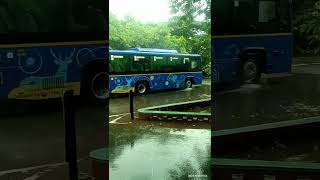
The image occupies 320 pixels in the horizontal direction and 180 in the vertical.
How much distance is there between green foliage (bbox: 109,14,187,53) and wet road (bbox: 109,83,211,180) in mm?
439

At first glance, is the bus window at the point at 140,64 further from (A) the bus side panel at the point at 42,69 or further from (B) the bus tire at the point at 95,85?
(A) the bus side panel at the point at 42,69

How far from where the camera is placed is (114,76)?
11.9ft

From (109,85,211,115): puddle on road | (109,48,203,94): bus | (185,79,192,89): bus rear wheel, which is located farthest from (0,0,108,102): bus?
(185,79,192,89): bus rear wheel

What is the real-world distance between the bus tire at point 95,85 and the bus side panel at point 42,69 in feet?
0.18

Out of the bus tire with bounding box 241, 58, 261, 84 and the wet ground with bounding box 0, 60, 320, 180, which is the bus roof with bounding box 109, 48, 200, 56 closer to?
the wet ground with bounding box 0, 60, 320, 180

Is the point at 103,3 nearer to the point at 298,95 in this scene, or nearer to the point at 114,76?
the point at 114,76

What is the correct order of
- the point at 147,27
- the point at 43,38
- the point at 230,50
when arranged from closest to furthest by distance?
the point at 43,38 → the point at 230,50 → the point at 147,27

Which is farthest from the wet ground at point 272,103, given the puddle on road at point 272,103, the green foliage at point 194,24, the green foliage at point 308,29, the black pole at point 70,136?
the black pole at point 70,136

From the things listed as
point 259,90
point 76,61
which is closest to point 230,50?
point 259,90

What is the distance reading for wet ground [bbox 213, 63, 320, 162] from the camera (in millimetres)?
3014

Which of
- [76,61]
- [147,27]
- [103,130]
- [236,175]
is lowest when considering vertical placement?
[236,175]

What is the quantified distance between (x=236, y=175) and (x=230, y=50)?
0.85 meters

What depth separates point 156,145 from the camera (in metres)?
3.81

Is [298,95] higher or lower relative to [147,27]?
lower
